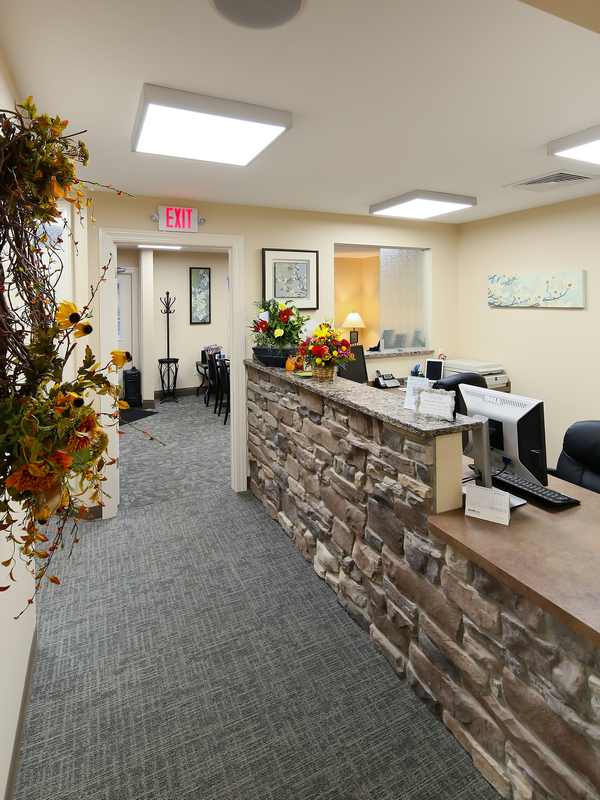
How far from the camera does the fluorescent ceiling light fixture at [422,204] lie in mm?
3650

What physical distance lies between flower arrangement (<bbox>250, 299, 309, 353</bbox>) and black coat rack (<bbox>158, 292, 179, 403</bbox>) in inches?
194

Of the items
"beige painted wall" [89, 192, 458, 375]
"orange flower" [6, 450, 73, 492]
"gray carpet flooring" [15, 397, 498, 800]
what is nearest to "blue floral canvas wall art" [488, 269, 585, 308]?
"beige painted wall" [89, 192, 458, 375]

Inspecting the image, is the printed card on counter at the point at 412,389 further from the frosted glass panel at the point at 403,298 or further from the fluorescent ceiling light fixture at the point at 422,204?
the frosted glass panel at the point at 403,298

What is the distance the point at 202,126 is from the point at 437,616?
2306 millimetres

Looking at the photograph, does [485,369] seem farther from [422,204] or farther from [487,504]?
[487,504]

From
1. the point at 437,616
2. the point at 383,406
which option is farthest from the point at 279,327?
the point at 437,616

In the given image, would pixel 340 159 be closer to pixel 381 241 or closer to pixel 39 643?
pixel 381 241

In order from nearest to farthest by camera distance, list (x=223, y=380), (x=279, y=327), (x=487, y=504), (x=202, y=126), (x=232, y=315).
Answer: (x=487, y=504)
(x=202, y=126)
(x=279, y=327)
(x=232, y=315)
(x=223, y=380)

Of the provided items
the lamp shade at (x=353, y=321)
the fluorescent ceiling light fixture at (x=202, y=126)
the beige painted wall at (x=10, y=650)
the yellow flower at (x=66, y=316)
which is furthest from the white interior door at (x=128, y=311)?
the yellow flower at (x=66, y=316)

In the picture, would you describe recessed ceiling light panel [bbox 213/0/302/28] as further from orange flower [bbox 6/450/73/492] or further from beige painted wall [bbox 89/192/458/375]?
beige painted wall [bbox 89/192/458/375]

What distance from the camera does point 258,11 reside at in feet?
4.75

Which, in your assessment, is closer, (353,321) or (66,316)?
(66,316)

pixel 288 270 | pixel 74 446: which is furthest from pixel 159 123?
pixel 288 270

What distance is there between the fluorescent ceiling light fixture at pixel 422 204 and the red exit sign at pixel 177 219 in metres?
1.50
